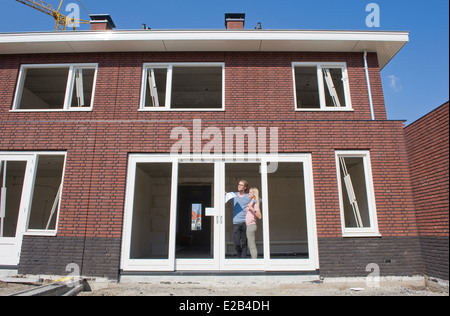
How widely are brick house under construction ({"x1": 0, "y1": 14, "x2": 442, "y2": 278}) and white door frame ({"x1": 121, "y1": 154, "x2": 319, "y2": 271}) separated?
0.08 feet

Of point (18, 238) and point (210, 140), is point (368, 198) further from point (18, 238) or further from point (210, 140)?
point (18, 238)

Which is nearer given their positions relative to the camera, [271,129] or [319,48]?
[271,129]

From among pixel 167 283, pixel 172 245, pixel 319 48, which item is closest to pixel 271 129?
pixel 319 48

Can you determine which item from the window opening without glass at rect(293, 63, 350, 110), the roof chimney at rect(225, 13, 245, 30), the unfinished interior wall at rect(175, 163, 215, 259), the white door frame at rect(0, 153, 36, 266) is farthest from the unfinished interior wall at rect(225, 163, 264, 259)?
the white door frame at rect(0, 153, 36, 266)

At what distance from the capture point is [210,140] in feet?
22.0

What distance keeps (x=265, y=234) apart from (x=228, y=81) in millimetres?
3912

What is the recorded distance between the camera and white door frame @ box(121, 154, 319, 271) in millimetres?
6109

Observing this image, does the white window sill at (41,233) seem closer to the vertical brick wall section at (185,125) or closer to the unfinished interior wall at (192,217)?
the vertical brick wall section at (185,125)

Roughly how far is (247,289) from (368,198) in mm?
3328

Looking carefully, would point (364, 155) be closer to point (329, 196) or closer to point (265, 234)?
point (329, 196)

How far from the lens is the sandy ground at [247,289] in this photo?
531 centimetres

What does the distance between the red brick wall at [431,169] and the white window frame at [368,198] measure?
88 centimetres

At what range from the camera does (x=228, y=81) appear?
7.45m
